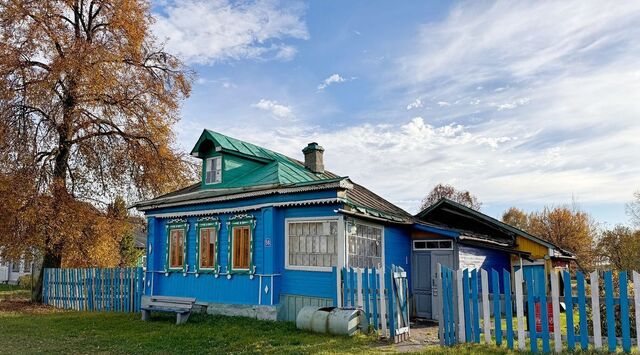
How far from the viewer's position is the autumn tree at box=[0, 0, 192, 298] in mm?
18672

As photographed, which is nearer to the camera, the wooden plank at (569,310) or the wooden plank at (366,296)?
the wooden plank at (569,310)

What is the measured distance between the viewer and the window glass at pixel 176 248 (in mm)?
15820

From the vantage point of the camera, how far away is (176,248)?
16.0 m

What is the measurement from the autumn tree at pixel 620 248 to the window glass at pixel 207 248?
2349 centimetres

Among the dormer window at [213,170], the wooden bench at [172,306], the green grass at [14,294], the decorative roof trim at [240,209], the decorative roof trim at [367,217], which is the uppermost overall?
the dormer window at [213,170]

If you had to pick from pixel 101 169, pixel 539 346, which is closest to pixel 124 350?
pixel 539 346

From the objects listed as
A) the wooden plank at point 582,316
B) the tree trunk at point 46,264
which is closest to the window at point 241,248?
the wooden plank at point 582,316

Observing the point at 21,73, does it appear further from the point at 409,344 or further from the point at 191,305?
the point at 409,344

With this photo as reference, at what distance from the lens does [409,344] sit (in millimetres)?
9781

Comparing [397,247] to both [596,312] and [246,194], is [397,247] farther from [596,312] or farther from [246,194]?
[596,312]

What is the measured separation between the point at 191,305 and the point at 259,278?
215 cm

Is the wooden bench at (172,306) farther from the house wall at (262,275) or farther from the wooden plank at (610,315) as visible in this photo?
the wooden plank at (610,315)

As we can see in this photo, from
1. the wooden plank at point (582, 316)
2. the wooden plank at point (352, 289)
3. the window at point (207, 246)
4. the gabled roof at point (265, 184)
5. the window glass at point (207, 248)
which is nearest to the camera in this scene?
the wooden plank at point (582, 316)

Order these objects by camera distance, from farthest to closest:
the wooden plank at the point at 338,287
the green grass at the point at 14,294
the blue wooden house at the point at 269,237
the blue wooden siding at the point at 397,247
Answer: the green grass at the point at 14,294 < the blue wooden siding at the point at 397,247 < the blue wooden house at the point at 269,237 < the wooden plank at the point at 338,287
